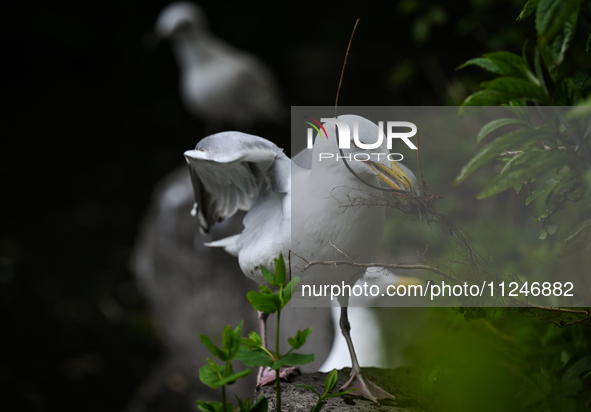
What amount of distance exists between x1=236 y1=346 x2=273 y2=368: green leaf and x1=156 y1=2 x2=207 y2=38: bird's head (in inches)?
93.8

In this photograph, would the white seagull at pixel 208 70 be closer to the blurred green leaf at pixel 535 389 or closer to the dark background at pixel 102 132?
the dark background at pixel 102 132

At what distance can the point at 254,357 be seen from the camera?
1.67ft

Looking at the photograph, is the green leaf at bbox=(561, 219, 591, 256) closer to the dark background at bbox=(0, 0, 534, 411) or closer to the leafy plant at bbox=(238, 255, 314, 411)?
the leafy plant at bbox=(238, 255, 314, 411)

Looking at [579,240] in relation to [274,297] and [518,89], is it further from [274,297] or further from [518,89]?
[274,297]

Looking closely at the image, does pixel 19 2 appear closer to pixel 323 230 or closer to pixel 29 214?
pixel 29 214

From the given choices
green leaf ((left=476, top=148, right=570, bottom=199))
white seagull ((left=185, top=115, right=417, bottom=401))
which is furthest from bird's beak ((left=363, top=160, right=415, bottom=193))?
green leaf ((left=476, top=148, right=570, bottom=199))

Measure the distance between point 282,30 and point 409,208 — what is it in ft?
9.69

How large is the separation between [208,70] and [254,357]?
7.83 feet

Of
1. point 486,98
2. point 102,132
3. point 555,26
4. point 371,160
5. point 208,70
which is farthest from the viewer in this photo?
point 102,132

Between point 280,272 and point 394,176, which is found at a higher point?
point 394,176

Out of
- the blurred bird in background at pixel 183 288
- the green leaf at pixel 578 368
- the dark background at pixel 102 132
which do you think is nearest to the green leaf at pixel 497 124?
the green leaf at pixel 578 368

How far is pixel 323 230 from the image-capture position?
2.08 feet

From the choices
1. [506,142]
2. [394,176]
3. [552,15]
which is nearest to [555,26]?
[552,15]

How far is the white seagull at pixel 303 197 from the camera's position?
1.98 feet
